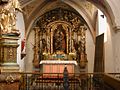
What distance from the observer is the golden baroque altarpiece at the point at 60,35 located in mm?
18938

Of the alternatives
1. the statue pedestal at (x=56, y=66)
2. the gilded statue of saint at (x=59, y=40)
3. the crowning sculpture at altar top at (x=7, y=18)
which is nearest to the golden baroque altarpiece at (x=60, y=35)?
the gilded statue of saint at (x=59, y=40)

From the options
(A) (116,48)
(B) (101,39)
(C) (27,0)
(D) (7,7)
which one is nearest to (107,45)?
(B) (101,39)

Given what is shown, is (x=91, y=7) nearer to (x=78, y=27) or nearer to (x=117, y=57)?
(x=78, y=27)

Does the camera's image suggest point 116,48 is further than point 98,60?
No

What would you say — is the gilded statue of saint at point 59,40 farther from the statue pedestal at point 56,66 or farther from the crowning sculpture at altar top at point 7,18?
the crowning sculpture at altar top at point 7,18

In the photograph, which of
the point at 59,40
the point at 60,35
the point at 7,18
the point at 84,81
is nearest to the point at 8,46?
the point at 7,18

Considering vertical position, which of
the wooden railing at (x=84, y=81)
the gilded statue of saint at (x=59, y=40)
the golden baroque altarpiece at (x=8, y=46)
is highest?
the gilded statue of saint at (x=59, y=40)

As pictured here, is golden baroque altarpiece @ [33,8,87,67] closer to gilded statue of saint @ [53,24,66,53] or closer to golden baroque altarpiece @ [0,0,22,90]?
gilded statue of saint @ [53,24,66,53]

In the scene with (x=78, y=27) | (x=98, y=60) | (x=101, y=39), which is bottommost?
(x=98, y=60)

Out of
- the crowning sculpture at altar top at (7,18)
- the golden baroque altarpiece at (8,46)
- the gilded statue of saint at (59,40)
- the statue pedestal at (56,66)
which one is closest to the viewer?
the golden baroque altarpiece at (8,46)

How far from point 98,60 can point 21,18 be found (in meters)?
5.59

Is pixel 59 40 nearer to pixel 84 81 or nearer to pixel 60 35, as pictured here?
pixel 60 35

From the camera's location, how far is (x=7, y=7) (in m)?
6.52

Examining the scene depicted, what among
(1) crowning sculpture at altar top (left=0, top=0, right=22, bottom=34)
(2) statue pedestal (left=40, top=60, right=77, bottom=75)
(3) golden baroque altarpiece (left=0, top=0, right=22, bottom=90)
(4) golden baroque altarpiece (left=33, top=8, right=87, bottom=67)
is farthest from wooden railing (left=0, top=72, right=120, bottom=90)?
(4) golden baroque altarpiece (left=33, top=8, right=87, bottom=67)
